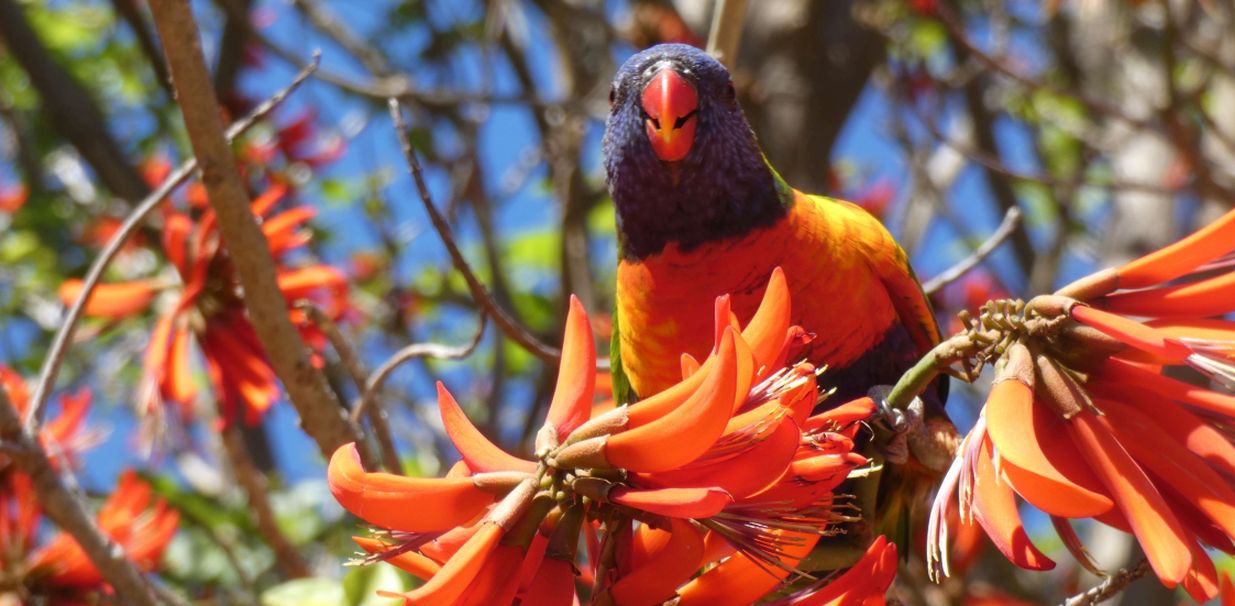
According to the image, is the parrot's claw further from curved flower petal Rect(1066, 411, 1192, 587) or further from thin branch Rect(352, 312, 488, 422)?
thin branch Rect(352, 312, 488, 422)

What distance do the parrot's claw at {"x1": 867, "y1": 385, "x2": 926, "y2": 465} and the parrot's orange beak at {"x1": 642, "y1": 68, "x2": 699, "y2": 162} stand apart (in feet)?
1.91

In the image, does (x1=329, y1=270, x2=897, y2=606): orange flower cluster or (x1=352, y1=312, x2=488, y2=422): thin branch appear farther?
(x1=352, y1=312, x2=488, y2=422): thin branch

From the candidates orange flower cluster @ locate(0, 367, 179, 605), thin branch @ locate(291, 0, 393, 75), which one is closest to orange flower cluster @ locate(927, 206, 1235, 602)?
orange flower cluster @ locate(0, 367, 179, 605)

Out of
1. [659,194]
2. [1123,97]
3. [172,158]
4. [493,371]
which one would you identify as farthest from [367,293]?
[1123,97]

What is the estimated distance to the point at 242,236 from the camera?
165cm

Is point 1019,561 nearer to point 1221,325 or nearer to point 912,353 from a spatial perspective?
point 1221,325

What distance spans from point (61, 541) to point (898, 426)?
147 cm

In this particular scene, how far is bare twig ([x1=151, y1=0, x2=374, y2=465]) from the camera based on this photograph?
1570mm

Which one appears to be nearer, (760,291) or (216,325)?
(760,291)

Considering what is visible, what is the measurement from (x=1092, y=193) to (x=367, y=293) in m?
3.04

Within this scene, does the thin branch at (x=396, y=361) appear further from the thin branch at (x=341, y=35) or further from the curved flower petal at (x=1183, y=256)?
the thin branch at (x=341, y=35)

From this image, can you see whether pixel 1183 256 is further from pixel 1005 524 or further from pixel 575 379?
pixel 575 379

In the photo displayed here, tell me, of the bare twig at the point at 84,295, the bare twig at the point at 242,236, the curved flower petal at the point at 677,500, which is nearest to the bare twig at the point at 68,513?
the bare twig at the point at 84,295

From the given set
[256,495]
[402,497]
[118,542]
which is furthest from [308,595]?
[402,497]
